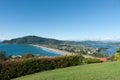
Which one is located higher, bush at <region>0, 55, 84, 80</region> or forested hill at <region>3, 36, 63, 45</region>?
forested hill at <region>3, 36, 63, 45</region>

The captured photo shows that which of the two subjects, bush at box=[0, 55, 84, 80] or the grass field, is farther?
bush at box=[0, 55, 84, 80]

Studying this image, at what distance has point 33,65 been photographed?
46.9ft

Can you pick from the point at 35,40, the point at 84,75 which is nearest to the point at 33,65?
the point at 84,75

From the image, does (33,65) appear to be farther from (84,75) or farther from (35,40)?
(35,40)

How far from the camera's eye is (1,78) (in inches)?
506

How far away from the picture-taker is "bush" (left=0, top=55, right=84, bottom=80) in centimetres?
1310

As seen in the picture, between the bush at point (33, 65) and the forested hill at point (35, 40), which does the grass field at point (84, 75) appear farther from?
the forested hill at point (35, 40)

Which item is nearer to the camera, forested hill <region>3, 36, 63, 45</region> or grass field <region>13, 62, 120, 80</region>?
grass field <region>13, 62, 120, 80</region>

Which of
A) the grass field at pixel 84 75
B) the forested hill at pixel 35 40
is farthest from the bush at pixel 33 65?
the forested hill at pixel 35 40

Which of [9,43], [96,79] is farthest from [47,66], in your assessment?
[9,43]

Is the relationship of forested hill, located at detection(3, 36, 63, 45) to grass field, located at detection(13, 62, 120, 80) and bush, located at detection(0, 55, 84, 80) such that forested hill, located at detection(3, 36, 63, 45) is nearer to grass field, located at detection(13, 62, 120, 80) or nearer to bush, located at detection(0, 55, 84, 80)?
bush, located at detection(0, 55, 84, 80)

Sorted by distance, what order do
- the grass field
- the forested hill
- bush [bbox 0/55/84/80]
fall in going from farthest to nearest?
1. the forested hill
2. bush [bbox 0/55/84/80]
3. the grass field

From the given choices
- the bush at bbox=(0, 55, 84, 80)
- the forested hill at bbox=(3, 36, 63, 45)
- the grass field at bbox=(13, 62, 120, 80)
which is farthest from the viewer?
the forested hill at bbox=(3, 36, 63, 45)

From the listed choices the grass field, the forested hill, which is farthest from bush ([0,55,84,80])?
the forested hill
